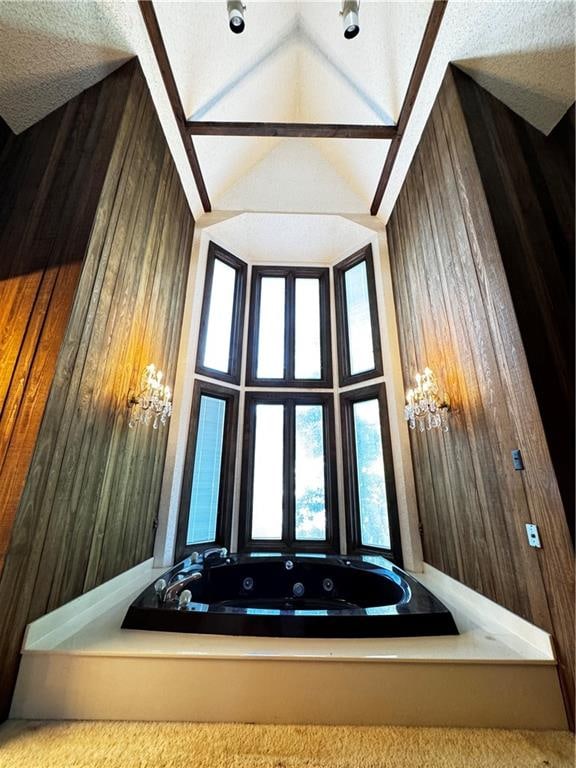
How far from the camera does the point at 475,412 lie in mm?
1885

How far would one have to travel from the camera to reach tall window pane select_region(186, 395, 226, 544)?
10.0 ft

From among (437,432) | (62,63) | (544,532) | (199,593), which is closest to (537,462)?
(544,532)

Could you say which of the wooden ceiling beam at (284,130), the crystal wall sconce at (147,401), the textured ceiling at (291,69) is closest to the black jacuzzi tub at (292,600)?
the crystal wall sconce at (147,401)

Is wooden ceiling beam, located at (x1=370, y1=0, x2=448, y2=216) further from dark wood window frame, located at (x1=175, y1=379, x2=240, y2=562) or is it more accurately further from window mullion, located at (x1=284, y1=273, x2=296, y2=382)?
dark wood window frame, located at (x1=175, y1=379, x2=240, y2=562)

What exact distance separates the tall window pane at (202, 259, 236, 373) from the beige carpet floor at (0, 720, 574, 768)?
2783 millimetres

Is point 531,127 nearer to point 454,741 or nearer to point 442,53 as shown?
point 442,53

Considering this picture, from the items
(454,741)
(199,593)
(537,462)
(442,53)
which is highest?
(442,53)

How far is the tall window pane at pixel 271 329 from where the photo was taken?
4.02 meters

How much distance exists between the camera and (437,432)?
2365 millimetres

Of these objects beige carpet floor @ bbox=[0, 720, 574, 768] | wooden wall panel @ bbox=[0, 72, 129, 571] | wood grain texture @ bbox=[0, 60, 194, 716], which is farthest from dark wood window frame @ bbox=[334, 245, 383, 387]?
wooden wall panel @ bbox=[0, 72, 129, 571]

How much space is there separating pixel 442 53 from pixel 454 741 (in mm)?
3769

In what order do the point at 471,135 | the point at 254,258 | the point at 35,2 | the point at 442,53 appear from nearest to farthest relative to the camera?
the point at 35,2 → the point at 471,135 → the point at 442,53 → the point at 254,258

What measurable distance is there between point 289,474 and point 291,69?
14.7ft

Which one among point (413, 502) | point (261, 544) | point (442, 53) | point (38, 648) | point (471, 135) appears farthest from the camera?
point (261, 544)
